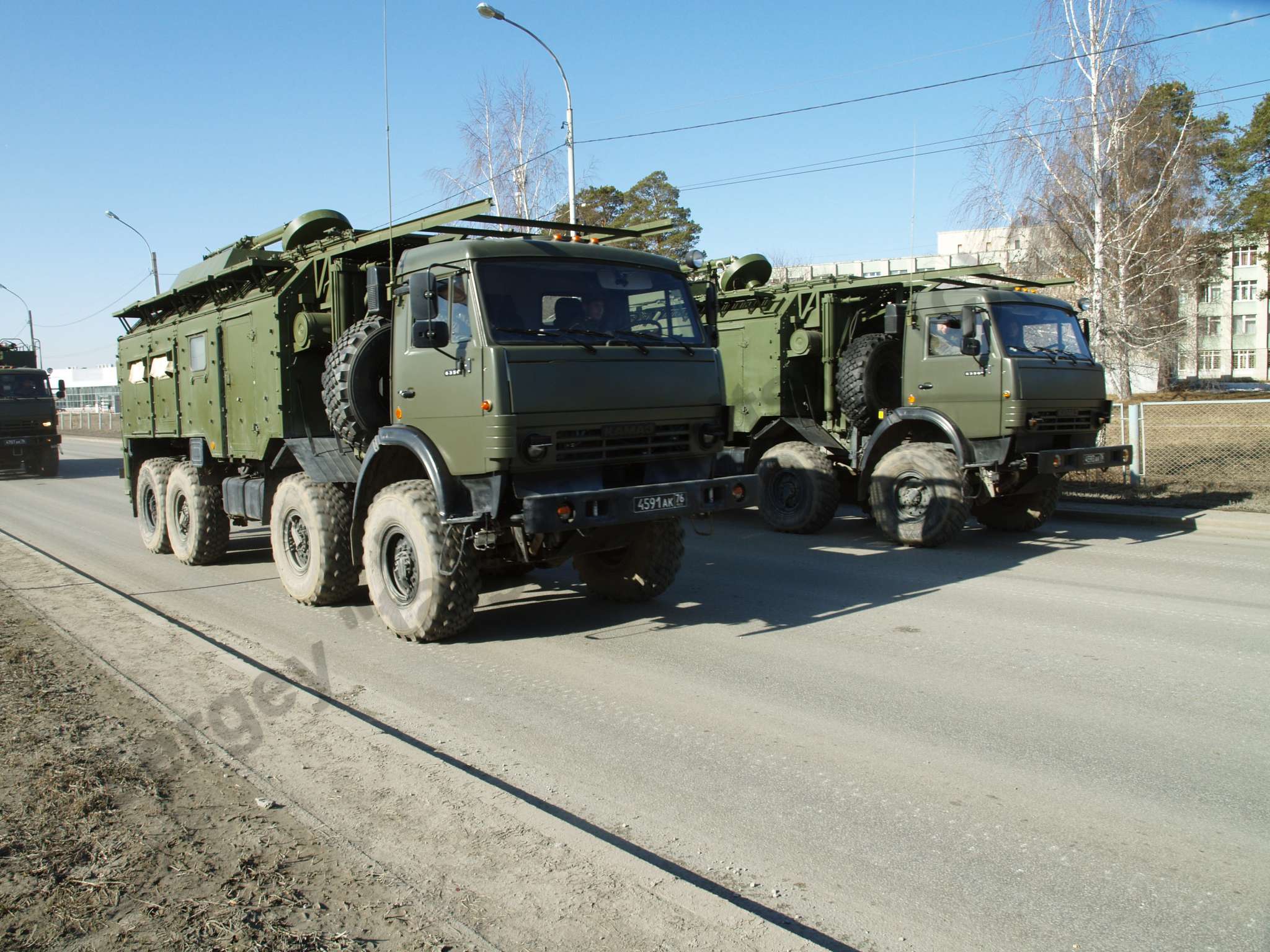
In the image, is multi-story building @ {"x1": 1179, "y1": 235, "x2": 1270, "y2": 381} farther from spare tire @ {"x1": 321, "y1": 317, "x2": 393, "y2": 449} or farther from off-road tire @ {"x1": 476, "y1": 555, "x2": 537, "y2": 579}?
spare tire @ {"x1": 321, "y1": 317, "x2": 393, "y2": 449}

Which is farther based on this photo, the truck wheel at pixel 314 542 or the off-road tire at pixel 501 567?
the truck wheel at pixel 314 542

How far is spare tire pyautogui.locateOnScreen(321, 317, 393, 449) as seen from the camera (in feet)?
25.0

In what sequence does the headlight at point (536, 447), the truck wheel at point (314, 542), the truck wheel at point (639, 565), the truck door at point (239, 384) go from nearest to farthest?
the headlight at point (536, 447), the truck wheel at point (639, 565), the truck wheel at point (314, 542), the truck door at point (239, 384)

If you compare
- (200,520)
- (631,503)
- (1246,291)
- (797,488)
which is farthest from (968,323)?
(1246,291)

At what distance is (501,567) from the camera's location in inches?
337

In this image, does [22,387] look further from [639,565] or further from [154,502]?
[639,565]

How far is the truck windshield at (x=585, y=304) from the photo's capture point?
6.63 meters

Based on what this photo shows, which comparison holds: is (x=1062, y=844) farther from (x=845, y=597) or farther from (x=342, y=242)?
(x=342, y=242)

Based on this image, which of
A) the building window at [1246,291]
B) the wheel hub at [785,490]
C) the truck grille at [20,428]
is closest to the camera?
the wheel hub at [785,490]

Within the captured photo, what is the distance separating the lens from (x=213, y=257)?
34.9 ft

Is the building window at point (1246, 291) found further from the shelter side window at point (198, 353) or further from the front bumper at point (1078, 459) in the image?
the shelter side window at point (198, 353)

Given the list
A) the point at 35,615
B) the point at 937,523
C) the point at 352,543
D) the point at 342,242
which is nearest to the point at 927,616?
the point at 937,523

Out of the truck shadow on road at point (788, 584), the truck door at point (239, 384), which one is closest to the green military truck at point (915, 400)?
the truck shadow on road at point (788, 584)

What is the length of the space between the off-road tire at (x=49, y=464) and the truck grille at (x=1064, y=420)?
24703 millimetres
